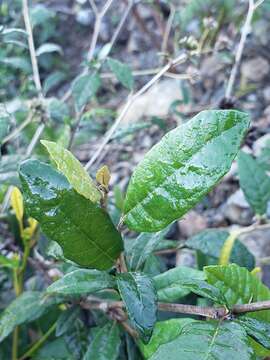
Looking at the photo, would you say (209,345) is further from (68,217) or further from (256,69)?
(256,69)

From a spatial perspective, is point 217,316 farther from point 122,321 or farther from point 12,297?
point 12,297

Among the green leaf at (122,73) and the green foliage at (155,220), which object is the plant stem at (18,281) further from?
the green leaf at (122,73)

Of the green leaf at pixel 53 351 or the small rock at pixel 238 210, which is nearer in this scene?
the green leaf at pixel 53 351

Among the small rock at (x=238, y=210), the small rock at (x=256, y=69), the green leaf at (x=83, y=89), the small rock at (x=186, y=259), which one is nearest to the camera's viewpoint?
the green leaf at (x=83, y=89)

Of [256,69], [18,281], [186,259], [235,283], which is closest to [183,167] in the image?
[235,283]

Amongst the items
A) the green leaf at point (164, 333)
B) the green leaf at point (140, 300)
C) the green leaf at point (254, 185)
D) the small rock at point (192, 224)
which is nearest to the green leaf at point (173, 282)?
the green leaf at point (164, 333)

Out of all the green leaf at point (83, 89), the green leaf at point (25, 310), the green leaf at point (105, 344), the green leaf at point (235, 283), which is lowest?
the green leaf at point (25, 310)
